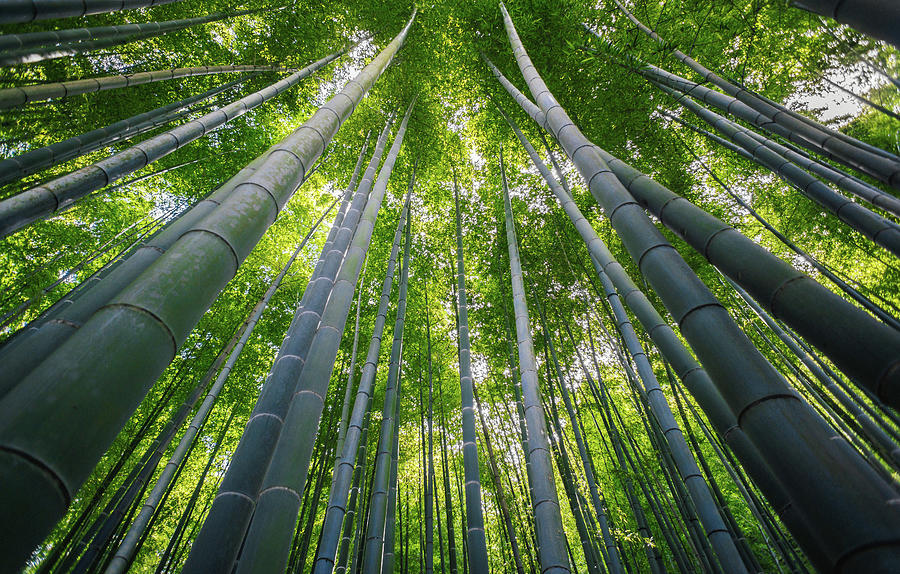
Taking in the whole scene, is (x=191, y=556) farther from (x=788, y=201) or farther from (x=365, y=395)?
(x=788, y=201)

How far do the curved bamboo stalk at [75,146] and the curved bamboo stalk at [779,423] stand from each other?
3.88 m

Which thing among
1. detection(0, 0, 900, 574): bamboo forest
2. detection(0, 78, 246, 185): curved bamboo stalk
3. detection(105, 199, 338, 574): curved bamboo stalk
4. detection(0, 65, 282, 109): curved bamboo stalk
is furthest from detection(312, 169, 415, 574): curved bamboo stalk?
detection(0, 65, 282, 109): curved bamboo stalk

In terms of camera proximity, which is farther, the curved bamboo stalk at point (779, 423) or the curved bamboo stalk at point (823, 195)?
the curved bamboo stalk at point (823, 195)

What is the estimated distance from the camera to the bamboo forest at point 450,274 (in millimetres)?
912

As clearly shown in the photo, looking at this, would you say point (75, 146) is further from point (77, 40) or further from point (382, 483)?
point (382, 483)

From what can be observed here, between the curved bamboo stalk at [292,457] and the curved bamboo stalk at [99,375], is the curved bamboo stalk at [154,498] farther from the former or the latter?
the curved bamboo stalk at [99,375]

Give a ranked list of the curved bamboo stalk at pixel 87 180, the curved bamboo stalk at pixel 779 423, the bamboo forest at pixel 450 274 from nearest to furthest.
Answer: the curved bamboo stalk at pixel 779 423
the bamboo forest at pixel 450 274
the curved bamboo stalk at pixel 87 180

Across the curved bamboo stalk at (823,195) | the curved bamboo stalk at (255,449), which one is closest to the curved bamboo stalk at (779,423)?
the curved bamboo stalk at (255,449)

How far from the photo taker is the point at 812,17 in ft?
11.1

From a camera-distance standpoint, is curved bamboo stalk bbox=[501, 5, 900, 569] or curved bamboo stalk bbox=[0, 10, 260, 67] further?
curved bamboo stalk bbox=[0, 10, 260, 67]

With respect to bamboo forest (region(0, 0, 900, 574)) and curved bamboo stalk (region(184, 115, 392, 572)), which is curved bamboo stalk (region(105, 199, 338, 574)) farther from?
curved bamboo stalk (region(184, 115, 392, 572))

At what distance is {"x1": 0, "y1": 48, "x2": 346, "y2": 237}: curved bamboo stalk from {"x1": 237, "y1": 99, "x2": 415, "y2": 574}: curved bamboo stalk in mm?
1814

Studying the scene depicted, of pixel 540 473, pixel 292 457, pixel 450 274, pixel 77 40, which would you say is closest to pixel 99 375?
pixel 292 457

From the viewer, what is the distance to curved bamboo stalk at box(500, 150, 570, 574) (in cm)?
192
